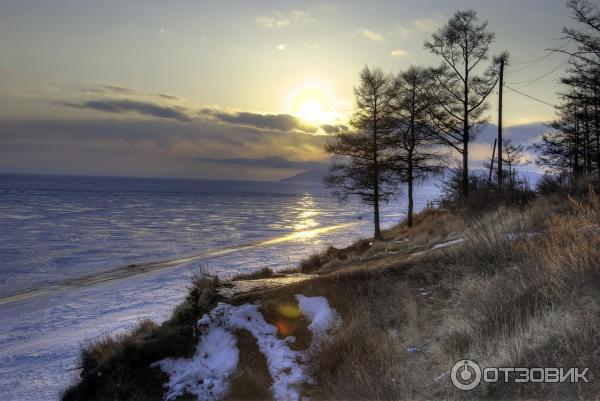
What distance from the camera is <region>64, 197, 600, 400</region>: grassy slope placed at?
4.22m

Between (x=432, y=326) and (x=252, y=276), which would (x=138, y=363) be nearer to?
(x=432, y=326)

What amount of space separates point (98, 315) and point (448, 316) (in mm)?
12587

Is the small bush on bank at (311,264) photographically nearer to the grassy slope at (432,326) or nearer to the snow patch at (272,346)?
the grassy slope at (432,326)

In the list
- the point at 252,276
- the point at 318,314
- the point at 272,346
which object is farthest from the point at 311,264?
the point at 272,346

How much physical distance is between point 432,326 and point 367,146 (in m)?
22.5

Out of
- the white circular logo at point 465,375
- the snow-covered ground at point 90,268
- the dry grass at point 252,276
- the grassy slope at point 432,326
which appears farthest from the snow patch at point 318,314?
the snow-covered ground at point 90,268

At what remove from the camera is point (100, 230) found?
39469 millimetres

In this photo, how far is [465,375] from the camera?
14.3 ft

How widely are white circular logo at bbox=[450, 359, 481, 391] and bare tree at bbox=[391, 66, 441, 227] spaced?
22.0 metres

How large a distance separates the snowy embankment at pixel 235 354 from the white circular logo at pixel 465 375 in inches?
81.9

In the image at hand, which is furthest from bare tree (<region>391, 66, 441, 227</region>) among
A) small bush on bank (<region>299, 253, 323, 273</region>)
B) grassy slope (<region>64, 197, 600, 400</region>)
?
grassy slope (<region>64, 197, 600, 400</region>)

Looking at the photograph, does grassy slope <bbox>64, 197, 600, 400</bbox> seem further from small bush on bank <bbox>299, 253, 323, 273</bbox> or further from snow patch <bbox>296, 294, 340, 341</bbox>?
small bush on bank <bbox>299, 253, 323, 273</bbox>

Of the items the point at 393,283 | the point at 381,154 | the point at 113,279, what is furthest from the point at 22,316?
the point at 381,154

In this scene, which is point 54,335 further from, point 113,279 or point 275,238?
point 275,238
